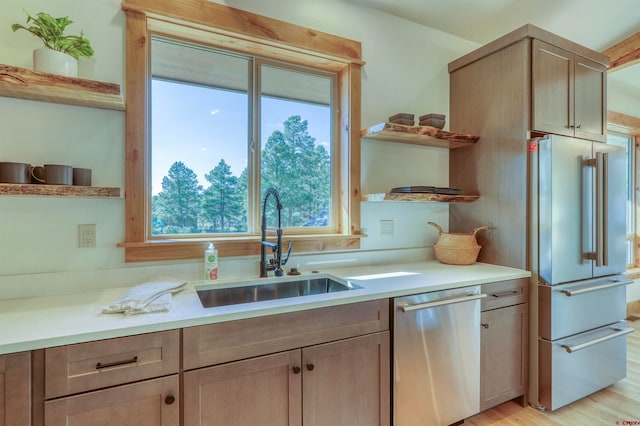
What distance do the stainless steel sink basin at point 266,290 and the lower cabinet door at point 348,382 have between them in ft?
1.04

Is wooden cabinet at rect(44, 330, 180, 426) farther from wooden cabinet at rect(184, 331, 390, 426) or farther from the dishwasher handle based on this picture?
the dishwasher handle

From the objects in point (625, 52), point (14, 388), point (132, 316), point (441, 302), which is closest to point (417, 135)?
point (441, 302)

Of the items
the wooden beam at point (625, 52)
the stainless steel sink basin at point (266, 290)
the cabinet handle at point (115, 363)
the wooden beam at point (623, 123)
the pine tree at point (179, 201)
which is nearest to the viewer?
the cabinet handle at point (115, 363)

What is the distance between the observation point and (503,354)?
2012 millimetres

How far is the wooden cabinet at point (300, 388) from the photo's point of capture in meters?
1.25

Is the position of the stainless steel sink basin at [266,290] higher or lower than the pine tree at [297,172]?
lower

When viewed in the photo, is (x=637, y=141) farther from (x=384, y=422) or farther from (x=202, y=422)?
(x=202, y=422)

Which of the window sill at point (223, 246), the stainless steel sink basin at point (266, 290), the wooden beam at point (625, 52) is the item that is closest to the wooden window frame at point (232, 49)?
the window sill at point (223, 246)

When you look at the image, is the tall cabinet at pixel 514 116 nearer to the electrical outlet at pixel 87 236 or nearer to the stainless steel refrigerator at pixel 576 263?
the stainless steel refrigerator at pixel 576 263

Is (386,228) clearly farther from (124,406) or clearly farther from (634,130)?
(634,130)

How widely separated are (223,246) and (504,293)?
1719 mm

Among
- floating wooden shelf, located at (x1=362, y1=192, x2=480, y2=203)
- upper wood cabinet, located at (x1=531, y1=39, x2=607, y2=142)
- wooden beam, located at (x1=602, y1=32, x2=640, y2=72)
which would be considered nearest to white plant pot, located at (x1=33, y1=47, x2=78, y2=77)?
floating wooden shelf, located at (x1=362, y1=192, x2=480, y2=203)

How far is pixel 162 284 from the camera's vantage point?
1532 millimetres

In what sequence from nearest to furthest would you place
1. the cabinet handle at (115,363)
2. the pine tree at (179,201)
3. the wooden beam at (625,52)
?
the cabinet handle at (115,363), the pine tree at (179,201), the wooden beam at (625,52)
